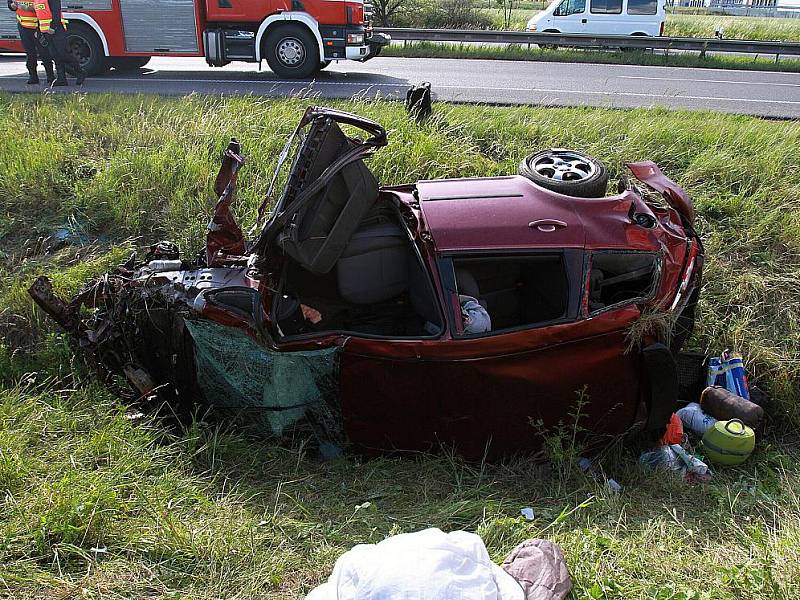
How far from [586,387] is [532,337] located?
1.44ft

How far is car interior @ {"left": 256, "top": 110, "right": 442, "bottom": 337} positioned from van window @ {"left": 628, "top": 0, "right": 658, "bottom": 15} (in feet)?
53.0

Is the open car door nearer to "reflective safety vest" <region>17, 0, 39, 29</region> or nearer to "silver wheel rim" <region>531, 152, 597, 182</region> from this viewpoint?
"silver wheel rim" <region>531, 152, 597, 182</region>

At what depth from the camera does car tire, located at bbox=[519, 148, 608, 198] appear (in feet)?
13.3

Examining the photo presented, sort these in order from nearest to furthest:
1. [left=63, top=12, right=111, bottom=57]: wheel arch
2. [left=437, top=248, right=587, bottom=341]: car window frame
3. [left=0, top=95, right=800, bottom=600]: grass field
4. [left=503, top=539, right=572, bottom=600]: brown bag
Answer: [left=503, top=539, right=572, bottom=600]: brown bag
[left=0, top=95, right=800, bottom=600]: grass field
[left=437, top=248, right=587, bottom=341]: car window frame
[left=63, top=12, right=111, bottom=57]: wheel arch

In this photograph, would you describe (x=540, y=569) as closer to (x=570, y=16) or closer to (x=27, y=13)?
(x=27, y=13)

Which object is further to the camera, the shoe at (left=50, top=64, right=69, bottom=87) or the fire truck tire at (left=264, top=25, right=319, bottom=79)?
the fire truck tire at (left=264, top=25, right=319, bottom=79)

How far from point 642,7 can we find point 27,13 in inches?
555

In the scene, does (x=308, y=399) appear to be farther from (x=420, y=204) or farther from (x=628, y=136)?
(x=628, y=136)

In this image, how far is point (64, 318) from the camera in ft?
13.7

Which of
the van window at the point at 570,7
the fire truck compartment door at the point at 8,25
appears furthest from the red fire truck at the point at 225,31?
the van window at the point at 570,7

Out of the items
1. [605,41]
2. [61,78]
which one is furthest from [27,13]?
[605,41]

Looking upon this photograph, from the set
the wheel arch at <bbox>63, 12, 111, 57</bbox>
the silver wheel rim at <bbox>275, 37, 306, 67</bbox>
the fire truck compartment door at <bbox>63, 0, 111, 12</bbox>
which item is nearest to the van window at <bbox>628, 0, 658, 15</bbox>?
the silver wheel rim at <bbox>275, 37, 306, 67</bbox>

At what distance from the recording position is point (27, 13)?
36.1ft

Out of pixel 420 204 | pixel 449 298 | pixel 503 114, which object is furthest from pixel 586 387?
pixel 503 114
